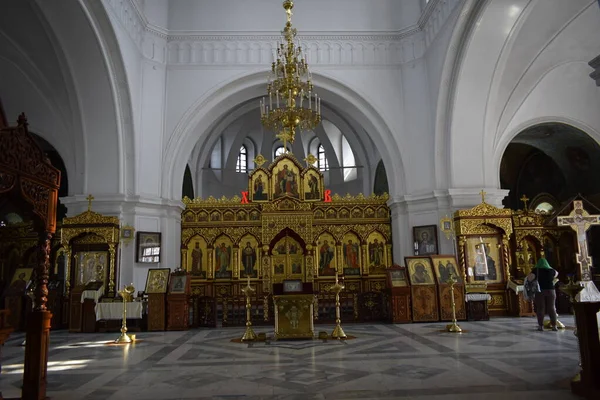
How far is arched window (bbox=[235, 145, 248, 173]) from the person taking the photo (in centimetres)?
2583

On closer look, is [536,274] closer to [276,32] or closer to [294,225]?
[294,225]

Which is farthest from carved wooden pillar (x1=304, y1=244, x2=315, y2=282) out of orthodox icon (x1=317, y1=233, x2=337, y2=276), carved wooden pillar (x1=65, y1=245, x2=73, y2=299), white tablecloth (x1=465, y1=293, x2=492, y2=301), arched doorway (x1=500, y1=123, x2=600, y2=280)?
arched doorway (x1=500, y1=123, x2=600, y2=280)

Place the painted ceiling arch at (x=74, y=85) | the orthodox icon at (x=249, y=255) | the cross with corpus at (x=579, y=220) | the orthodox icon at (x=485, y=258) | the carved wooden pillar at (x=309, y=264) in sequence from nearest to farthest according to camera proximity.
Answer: the painted ceiling arch at (x=74, y=85), the cross with corpus at (x=579, y=220), the orthodox icon at (x=485, y=258), the carved wooden pillar at (x=309, y=264), the orthodox icon at (x=249, y=255)

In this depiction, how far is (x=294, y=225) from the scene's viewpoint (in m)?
15.2

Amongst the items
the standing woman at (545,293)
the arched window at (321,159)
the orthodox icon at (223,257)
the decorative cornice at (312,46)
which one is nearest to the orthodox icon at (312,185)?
the orthodox icon at (223,257)

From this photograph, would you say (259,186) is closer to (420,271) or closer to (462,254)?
(420,271)

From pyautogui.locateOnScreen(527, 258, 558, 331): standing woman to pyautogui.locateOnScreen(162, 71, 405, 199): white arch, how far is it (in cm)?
578

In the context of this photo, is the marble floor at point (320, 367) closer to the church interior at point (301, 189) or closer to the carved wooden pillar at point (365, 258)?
the church interior at point (301, 189)

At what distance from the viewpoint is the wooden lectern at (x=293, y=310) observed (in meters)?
9.02

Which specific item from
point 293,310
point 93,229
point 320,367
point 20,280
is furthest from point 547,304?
point 20,280

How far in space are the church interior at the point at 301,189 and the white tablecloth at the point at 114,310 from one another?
5cm

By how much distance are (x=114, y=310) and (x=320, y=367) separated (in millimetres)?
6546

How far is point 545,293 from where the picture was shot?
31.0 feet

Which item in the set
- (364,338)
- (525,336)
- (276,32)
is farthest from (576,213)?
(276,32)
